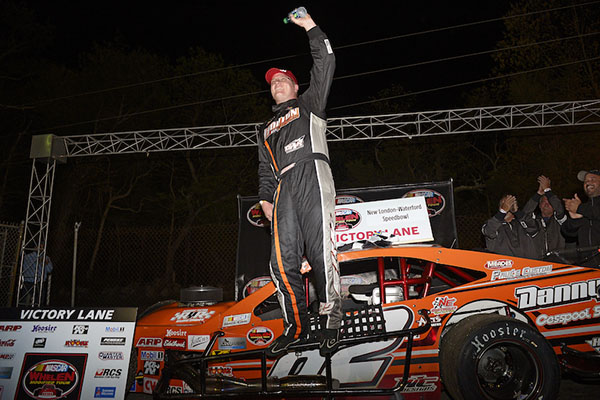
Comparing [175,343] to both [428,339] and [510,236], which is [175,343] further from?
[510,236]

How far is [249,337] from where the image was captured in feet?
10.5

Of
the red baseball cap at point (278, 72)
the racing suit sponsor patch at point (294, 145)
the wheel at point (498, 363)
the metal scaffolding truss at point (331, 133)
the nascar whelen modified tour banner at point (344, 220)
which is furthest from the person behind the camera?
the metal scaffolding truss at point (331, 133)

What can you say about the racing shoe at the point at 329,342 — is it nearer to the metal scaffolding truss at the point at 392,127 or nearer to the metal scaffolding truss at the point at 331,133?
the metal scaffolding truss at the point at 331,133

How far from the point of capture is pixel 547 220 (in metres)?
5.87

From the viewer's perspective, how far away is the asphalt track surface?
342cm

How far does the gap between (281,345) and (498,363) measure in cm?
166

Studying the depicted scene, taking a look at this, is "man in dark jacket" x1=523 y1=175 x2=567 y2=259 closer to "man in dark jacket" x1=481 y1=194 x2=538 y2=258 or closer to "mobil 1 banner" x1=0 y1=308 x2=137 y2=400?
"man in dark jacket" x1=481 y1=194 x2=538 y2=258

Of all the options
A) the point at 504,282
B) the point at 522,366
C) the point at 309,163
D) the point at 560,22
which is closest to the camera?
the point at 309,163

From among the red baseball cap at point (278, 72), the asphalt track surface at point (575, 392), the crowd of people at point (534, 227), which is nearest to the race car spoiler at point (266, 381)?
the asphalt track surface at point (575, 392)

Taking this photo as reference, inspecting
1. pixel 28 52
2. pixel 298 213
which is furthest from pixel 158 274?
pixel 298 213

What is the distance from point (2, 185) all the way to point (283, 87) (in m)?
19.3

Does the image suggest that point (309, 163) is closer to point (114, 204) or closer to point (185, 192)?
point (185, 192)

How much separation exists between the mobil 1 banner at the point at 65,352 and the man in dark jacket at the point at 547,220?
532 centimetres

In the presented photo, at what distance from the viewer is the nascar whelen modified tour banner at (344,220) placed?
6108 millimetres
